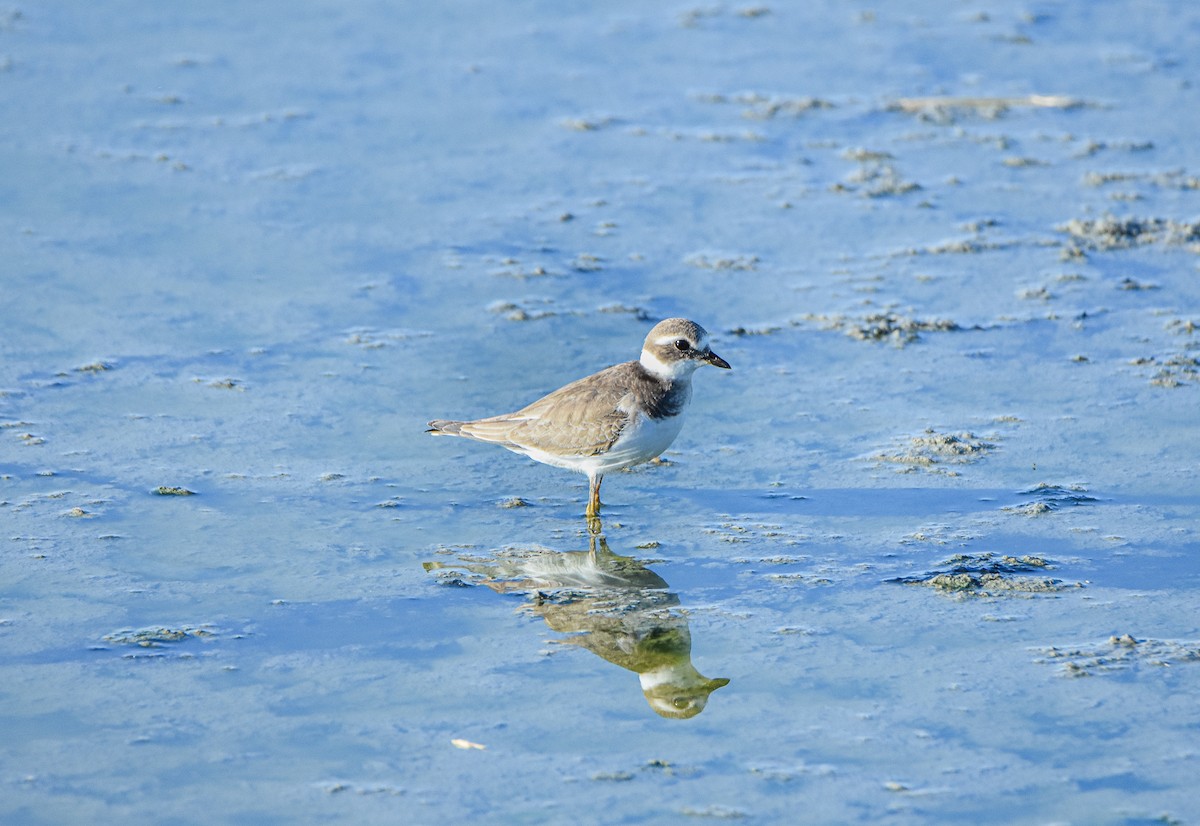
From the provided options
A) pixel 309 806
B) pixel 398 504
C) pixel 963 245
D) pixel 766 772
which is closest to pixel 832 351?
pixel 963 245

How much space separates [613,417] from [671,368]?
17.7 inches

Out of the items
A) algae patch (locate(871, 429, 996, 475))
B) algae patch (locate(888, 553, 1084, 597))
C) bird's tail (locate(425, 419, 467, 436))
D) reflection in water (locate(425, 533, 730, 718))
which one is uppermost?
bird's tail (locate(425, 419, 467, 436))

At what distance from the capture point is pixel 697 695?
668 cm

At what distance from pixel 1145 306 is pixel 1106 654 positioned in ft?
13.3

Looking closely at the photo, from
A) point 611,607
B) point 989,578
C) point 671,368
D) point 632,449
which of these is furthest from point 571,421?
point 989,578

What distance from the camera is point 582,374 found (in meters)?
9.71

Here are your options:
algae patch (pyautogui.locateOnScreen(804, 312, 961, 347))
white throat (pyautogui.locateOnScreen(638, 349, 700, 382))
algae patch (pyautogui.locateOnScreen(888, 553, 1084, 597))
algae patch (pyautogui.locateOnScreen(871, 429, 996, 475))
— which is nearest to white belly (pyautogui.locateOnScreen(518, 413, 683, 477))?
white throat (pyautogui.locateOnScreen(638, 349, 700, 382))

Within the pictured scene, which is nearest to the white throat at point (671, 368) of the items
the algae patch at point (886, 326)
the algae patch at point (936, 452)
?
the algae patch at point (936, 452)

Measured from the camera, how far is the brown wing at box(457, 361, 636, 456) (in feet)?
26.7

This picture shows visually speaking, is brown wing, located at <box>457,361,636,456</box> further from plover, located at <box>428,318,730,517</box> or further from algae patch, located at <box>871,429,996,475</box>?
algae patch, located at <box>871,429,996,475</box>

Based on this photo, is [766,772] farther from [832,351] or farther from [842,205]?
[842,205]

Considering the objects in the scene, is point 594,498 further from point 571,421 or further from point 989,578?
point 989,578

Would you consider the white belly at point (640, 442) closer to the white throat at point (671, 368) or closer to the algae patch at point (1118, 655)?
the white throat at point (671, 368)

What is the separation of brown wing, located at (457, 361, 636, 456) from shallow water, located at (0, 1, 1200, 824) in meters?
0.37
